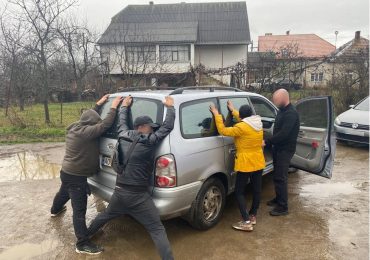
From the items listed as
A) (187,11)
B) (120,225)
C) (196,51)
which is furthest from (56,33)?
(187,11)

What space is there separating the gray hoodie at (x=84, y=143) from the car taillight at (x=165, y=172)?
82 centimetres

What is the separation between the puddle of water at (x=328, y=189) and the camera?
5092 mm

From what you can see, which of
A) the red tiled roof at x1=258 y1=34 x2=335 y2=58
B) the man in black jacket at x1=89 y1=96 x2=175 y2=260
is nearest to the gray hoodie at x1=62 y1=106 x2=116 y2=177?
the man in black jacket at x1=89 y1=96 x2=175 y2=260

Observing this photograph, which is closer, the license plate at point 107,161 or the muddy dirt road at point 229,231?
the muddy dirt road at point 229,231

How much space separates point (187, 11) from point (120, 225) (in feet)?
103

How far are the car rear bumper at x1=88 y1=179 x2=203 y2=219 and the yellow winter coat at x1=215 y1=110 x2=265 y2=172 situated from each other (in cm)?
63

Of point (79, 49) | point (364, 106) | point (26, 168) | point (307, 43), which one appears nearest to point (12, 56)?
point (79, 49)

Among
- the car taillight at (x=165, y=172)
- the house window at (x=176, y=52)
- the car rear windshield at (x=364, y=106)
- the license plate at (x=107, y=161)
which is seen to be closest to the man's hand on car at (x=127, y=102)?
the license plate at (x=107, y=161)

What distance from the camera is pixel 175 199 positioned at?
326 cm

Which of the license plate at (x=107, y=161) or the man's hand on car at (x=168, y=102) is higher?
the man's hand on car at (x=168, y=102)

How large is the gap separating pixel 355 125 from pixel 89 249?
24.6 ft

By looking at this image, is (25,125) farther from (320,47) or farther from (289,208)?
(320,47)

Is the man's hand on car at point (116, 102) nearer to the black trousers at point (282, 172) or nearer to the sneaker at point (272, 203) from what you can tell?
the black trousers at point (282, 172)

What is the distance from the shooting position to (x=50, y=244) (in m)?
3.61
